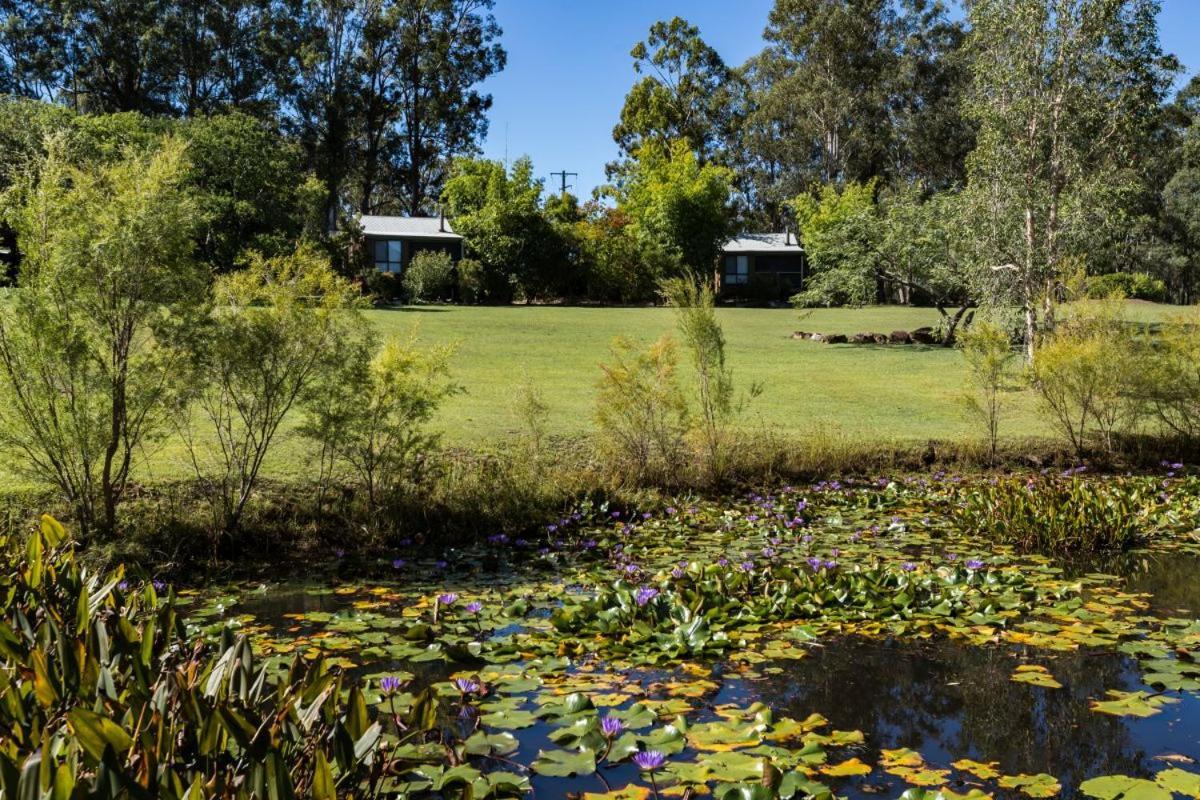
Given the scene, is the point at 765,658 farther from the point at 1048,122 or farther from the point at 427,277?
the point at 427,277

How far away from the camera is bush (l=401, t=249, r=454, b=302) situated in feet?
106

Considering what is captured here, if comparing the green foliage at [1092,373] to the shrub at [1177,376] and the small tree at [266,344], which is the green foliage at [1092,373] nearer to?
the shrub at [1177,376]

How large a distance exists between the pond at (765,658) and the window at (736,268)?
39.6 meters

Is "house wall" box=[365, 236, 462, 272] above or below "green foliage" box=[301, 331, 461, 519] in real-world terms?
above

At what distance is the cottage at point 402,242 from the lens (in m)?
42.4

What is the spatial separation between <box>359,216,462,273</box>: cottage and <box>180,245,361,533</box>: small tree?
34103 mm

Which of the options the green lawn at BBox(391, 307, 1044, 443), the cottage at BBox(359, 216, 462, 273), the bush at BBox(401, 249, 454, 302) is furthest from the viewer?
the cottage at BBox(359, 216, 462, 273)

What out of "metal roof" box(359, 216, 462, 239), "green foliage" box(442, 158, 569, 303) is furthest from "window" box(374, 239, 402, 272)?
"green foliage" box(442, 158, 569, 303)

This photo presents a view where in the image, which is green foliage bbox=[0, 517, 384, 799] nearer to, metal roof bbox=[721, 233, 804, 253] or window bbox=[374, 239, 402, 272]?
window bbox=[374, 239, 402, 272]

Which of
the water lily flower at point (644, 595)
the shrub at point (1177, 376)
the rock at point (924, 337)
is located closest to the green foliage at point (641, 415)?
the water lily flower at point (644, 595)

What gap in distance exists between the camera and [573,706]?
15.5 ft

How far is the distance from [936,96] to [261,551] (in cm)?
4846

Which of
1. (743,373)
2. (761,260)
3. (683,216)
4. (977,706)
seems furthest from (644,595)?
(761,260)

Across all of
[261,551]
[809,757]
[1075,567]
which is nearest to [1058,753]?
[809,757]
